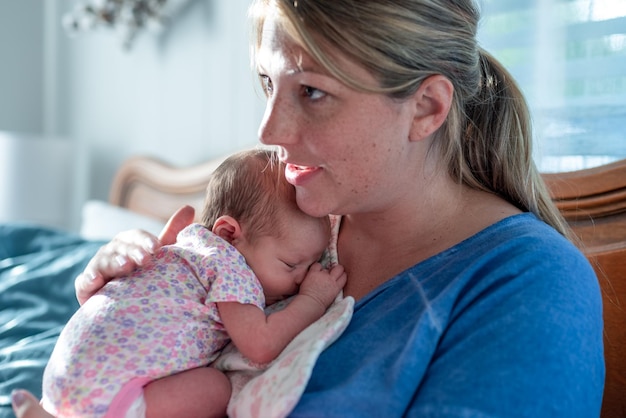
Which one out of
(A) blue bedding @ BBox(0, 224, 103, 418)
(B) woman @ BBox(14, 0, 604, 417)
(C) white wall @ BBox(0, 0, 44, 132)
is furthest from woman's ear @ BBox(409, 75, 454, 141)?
(C) white wall @ BBox(0, 0, 44, 132)

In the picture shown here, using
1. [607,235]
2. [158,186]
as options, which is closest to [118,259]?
[607,235]

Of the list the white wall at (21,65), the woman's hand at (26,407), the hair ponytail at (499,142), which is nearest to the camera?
the woman's hand at (26,407)

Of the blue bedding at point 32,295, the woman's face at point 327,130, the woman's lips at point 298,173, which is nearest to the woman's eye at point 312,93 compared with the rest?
the woman's face at point 327,130

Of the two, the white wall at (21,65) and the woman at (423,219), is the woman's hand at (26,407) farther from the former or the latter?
the white wall at (21,65)

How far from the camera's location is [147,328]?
1003mm

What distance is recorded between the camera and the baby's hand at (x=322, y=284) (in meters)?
1.11

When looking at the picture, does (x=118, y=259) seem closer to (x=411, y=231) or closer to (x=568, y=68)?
(x=411, y=231)

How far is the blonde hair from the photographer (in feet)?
3.24

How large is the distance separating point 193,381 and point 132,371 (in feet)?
0.29

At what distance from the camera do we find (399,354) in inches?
35.4

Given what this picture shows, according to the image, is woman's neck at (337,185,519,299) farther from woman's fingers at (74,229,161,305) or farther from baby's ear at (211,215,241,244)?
woman's fingers at (74,229,161,305)

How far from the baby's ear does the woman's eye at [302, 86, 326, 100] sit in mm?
239

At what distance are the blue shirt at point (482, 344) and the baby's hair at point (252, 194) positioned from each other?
0.75 ft

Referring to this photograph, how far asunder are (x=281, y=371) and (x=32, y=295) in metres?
1.18
